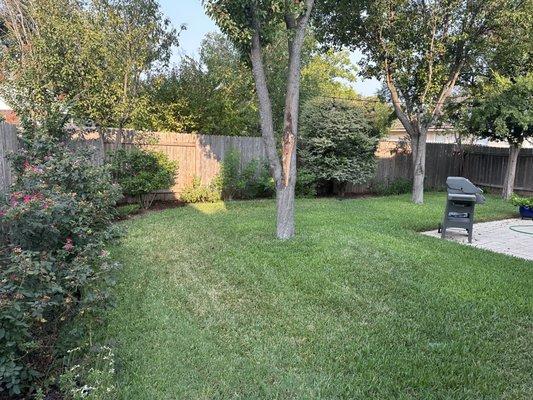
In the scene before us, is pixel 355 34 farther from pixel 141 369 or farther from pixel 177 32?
pixel 141 369

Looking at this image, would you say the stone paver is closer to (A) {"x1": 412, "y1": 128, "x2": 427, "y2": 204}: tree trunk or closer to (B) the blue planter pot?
(B) the blue planter pot

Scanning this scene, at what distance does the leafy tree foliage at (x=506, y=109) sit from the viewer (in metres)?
9.98

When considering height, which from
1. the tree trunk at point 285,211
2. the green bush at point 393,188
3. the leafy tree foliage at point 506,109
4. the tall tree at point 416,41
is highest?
the tall tree at point 416,41

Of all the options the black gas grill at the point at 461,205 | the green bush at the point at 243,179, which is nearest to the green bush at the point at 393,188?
the green bush at the point at 243,179

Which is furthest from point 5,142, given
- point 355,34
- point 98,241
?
point 355,34

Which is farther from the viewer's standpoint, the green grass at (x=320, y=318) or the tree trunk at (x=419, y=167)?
the tree trunk at (x=419, y=167)

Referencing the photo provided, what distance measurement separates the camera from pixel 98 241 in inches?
117

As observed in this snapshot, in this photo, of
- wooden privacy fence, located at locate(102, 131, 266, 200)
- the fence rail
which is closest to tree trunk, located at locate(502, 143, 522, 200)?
the fence rail

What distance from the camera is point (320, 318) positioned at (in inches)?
136

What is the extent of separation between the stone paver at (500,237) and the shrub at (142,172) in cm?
542

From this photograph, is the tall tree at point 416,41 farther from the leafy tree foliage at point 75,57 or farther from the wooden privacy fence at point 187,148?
the leafy tree foliage at point 75,57

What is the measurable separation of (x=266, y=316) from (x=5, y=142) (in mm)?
3805

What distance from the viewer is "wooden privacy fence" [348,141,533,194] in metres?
13.2

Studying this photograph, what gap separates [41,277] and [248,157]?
8.77 meters
